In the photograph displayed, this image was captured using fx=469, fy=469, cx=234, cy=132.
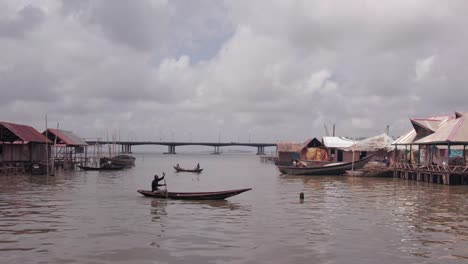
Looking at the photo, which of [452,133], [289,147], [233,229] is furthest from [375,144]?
[233,229]

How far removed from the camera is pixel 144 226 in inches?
696

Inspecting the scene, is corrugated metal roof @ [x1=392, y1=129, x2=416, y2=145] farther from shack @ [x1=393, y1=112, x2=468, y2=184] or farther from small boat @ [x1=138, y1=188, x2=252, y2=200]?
small boat @ [x1=138, y1=188, x2=252, y2=200]

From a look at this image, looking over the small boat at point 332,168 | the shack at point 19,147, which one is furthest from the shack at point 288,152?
the shack at point 19,147

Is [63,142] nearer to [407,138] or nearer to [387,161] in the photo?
[387,161]

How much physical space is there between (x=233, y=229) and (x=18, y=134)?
33.6 meters

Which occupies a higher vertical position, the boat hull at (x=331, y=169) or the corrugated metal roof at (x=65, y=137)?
the corrugated metal roof at (x=65, y=137)

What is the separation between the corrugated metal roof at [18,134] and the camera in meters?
43.5

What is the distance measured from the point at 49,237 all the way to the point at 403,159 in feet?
139

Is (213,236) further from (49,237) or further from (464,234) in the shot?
(464,234)

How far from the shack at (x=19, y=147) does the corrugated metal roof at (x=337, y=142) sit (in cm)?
3299

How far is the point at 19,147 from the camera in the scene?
4797 centimetres

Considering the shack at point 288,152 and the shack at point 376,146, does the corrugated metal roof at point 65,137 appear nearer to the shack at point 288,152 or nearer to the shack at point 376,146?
the shack at point 376,146

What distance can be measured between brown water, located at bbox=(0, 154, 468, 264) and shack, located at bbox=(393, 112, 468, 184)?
384 inches

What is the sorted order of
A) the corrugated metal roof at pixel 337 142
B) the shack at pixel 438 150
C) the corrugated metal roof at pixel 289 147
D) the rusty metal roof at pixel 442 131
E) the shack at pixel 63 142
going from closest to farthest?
1. the rusty metal roof at pixel 442 131
2. the shack at pixel 438 150
3. the shack at pixel 63 142
4. the corrugated metal roof at pixel 337 142
5. the corrugated metal roof at pixel 289 147
